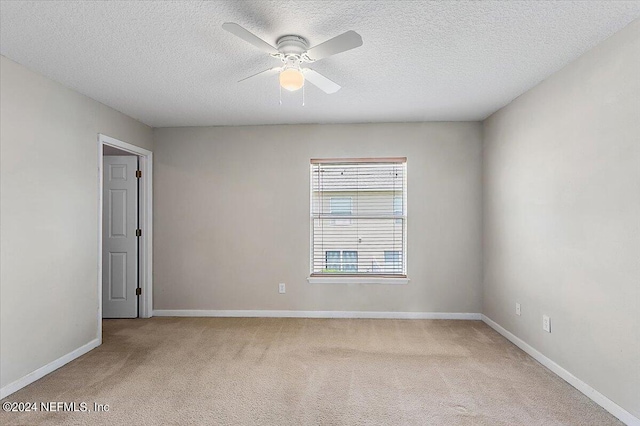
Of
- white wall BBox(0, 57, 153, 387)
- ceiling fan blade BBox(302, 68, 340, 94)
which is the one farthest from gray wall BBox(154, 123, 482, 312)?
ceiling fan blade BBox(302, 68, 340, 94)

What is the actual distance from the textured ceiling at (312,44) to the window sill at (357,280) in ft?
6.96

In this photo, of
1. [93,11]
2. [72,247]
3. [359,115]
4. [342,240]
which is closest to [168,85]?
[93,11]

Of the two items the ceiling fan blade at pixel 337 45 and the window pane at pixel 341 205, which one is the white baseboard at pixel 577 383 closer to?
the window pane at pixel 341 205

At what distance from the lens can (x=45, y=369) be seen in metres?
3.09

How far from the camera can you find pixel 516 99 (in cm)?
377

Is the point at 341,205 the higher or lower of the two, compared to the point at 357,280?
higher

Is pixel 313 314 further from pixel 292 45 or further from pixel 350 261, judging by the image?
pixel 292 45

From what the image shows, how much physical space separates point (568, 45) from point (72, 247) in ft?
14.3

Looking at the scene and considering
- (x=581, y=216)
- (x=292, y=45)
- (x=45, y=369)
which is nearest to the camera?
(x=292, y=45)

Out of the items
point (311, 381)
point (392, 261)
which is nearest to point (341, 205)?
point (392, 261)

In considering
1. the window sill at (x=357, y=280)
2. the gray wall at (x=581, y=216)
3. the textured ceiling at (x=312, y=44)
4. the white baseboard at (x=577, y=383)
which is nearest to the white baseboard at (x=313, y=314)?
the window sill at (x=357, y=280)

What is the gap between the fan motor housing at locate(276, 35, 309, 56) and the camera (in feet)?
7.98

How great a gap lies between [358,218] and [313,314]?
1.36 m

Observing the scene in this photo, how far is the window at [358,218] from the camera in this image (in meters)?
4.84
